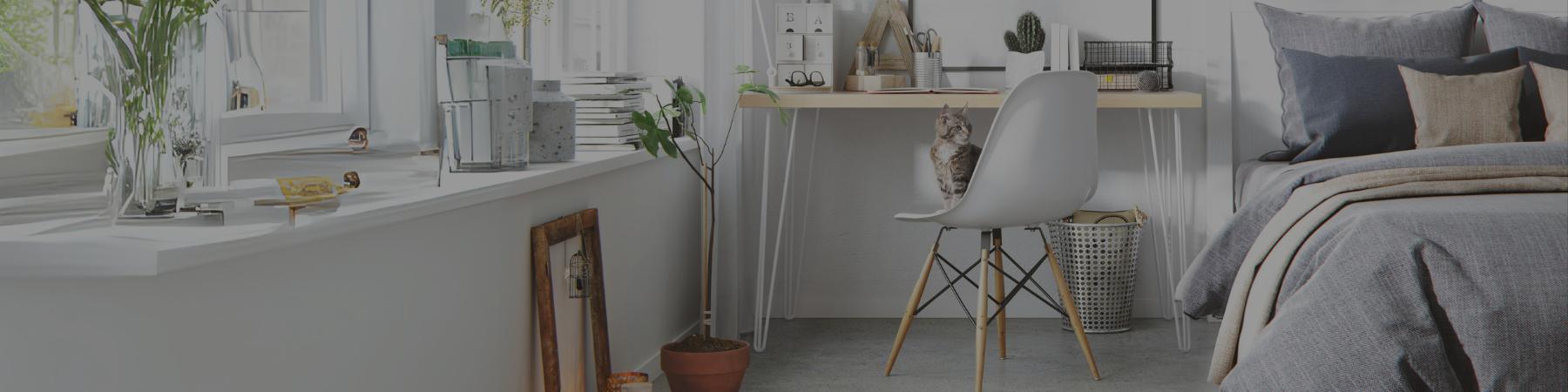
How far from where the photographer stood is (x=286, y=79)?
195 centimetres

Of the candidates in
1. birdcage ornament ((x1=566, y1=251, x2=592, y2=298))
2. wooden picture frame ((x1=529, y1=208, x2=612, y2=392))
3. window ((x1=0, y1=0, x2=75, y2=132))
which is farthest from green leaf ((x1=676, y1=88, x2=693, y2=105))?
window ((x1=0, y1=0, x2=75, y2=132))

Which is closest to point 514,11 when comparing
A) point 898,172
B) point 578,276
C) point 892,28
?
point 578,276

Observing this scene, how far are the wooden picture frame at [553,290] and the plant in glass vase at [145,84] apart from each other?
1.00m

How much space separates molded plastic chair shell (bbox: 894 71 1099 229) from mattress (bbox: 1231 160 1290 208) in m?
0.69

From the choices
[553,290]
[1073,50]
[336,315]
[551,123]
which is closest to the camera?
[336,315]

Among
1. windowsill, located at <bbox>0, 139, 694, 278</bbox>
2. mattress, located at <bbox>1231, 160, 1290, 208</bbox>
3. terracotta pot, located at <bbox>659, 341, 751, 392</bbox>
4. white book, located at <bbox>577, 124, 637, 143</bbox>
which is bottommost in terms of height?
terracotta pot, located at <bbox>659, 341, 751, 392</bbox>

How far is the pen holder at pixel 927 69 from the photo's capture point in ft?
13.1

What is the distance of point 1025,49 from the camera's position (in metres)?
4.03

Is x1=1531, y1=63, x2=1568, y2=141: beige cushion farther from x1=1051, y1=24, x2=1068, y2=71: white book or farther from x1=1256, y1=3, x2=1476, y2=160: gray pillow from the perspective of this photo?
x1=1051, y1=24, x2=1068, y2=71: white book

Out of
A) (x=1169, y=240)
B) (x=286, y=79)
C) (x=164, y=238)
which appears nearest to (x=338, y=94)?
(x=286, y=79)

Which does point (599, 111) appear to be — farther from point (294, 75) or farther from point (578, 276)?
point (294, 75)

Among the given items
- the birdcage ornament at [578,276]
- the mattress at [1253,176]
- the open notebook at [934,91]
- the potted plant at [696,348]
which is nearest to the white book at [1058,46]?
the open notebook at [934,91]

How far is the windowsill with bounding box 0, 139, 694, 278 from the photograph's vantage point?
1153 millimetres

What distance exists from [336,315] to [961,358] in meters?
2.23
